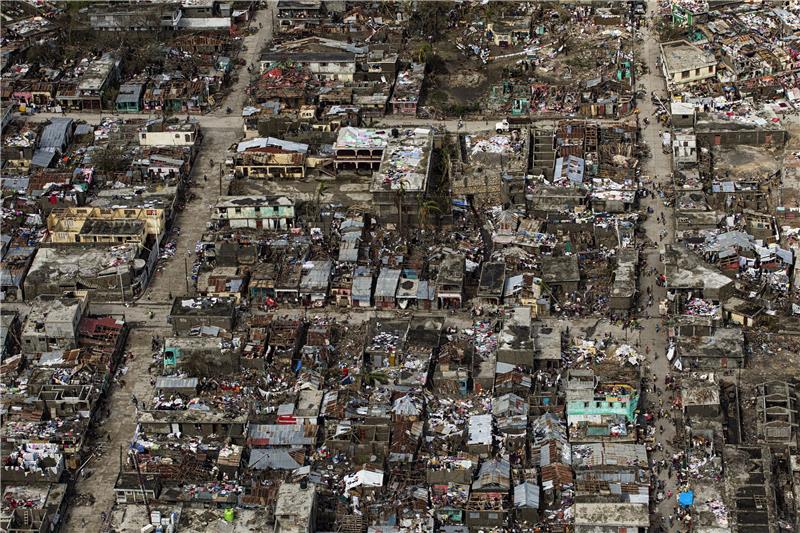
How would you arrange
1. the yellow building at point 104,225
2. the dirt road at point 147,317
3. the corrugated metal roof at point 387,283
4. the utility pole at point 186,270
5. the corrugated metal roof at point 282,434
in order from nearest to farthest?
the dirt road at point 147,317 < the corrugated metal roof at point 282,434 < the corrugated metal roof at point 387,283 < the utility pole at point 186,270 < the yellow building at point 104,225

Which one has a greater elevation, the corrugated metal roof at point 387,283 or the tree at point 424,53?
the corrugated metal roof at point 387,283

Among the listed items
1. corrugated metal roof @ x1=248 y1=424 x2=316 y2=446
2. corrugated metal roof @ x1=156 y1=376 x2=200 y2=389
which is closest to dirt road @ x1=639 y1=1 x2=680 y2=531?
corrugated metal roof @ x1=248 y1=424 x2=316 y2=446

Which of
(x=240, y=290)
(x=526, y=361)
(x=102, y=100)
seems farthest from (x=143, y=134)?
(x=526, y=361)

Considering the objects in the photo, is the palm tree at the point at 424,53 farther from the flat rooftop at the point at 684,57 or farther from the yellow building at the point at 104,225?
the yellow building at the point at 104,225

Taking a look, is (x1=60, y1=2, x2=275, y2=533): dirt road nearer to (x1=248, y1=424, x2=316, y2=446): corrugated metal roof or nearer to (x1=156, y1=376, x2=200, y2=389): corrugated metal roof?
(x1=156, y1=376, x2=200, y2=389): corrugated metal roof

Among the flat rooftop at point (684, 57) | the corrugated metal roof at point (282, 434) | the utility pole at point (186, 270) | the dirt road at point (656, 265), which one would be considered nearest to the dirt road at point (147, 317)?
the utility pole at point (186, 270)

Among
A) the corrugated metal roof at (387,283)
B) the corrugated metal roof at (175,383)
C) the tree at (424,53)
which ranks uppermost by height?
the corrugated metal roof at (175,383)

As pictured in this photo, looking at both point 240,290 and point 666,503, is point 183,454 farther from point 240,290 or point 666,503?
point 666,503

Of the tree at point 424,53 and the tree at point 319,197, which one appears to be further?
the tree at point 424,53

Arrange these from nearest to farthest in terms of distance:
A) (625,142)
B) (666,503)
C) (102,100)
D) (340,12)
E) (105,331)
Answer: (666,503), (105,331), (625,142), (102,100), (340,12)

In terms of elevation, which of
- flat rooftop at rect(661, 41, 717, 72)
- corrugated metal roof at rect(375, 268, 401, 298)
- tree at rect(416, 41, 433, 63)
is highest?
corrugated metal roof at rect(375, 268, 401, 298)

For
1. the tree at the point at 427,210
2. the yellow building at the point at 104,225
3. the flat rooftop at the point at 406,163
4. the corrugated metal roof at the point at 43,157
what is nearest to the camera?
the yellow building at the point at 104,225
